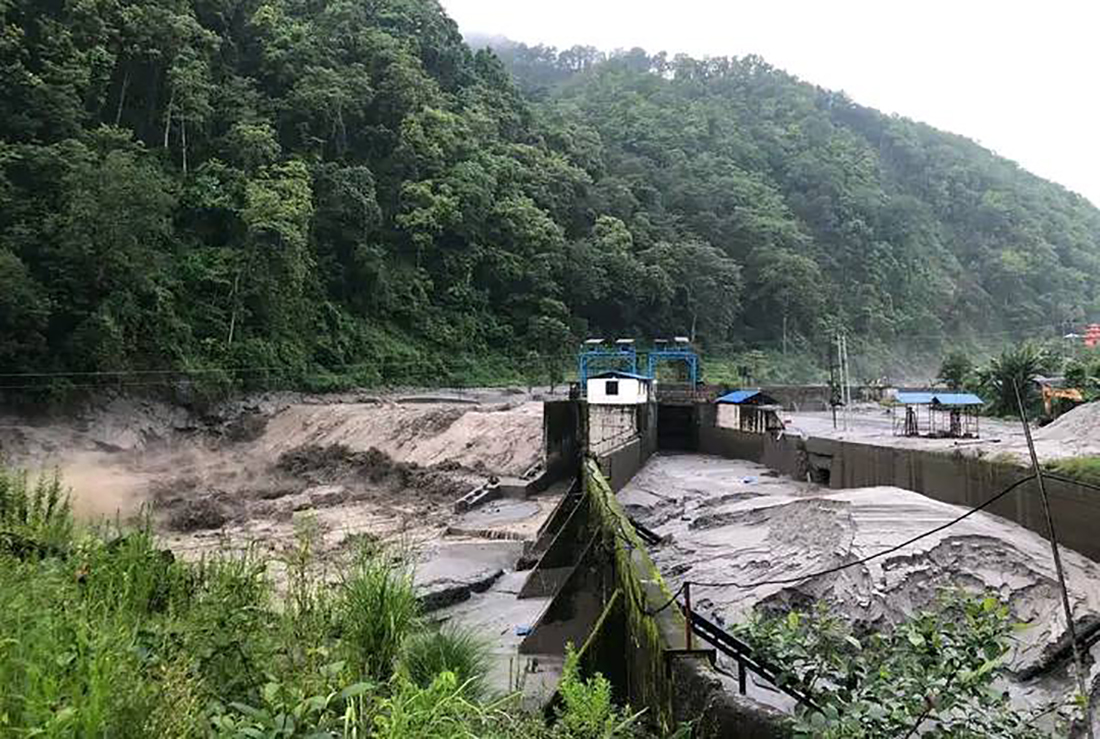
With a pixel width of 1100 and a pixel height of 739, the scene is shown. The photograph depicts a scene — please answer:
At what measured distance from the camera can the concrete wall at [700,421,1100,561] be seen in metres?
11.4

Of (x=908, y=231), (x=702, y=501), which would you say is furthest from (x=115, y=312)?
(x=908, y=231)

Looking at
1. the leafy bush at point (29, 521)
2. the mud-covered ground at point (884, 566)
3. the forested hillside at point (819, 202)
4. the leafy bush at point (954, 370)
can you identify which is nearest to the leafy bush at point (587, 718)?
the leafy bush at point (29, 521)

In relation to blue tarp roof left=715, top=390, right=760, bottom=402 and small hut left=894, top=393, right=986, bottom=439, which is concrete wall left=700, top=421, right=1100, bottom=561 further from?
blue tarp roof left=715, top=390, right=760, bottom=402

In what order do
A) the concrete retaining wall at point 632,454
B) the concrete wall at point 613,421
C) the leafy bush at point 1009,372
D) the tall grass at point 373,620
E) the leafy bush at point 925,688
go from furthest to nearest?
the leafy bush at point 1009,372, the concrete wall at point 613,421, the concrete retaining wall at point 632,454, the tall grass at point 373,620, the leafy bush at point 925,688

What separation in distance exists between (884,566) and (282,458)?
81.2 feet

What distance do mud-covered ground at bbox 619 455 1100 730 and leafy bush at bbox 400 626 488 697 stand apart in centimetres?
474

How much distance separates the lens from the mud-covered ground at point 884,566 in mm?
9503

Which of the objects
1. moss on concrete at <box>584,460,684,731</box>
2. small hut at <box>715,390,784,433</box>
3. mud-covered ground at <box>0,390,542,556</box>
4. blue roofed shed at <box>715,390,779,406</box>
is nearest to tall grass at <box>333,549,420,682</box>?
moss on concrete at <box>584,460,684,731</box>

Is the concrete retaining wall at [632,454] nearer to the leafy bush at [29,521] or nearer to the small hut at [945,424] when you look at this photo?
the small hut at [945,424]

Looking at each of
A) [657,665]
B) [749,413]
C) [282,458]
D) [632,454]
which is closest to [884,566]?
[657,665]

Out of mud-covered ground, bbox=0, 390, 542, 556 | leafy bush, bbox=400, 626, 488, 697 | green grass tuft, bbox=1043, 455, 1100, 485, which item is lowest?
mud-covered ground, bbox=0, 390, 542, 556

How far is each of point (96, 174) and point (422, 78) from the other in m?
31.0

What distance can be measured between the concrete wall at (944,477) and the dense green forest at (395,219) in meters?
25.2

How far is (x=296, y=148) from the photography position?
45719mm
